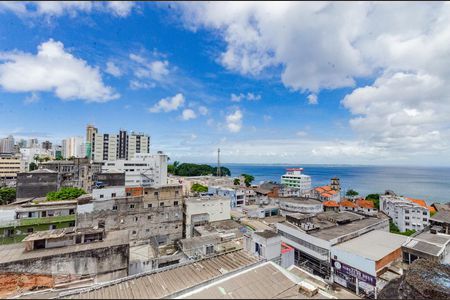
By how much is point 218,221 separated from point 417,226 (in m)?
34.0

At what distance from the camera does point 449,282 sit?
39.5 feet

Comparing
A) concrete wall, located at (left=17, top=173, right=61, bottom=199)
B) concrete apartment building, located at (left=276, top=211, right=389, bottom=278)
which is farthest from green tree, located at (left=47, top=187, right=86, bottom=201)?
concrete apartment building, located at (left=276, top=211, right=389, bottom=278)

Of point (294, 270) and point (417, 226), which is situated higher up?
point (294, 270)

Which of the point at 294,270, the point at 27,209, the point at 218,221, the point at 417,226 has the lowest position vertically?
the point at 417,226

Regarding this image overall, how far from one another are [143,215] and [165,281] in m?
17.5

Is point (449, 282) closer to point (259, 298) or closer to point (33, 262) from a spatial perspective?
point (259, 298)

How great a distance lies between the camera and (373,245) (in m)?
20.4

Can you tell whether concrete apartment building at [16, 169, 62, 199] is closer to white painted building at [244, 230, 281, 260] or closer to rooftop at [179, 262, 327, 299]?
white painted building at [244, 230, 281, 260]

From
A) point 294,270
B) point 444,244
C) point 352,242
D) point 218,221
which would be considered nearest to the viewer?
point 294,270

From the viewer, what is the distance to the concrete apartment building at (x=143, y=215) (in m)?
23.9

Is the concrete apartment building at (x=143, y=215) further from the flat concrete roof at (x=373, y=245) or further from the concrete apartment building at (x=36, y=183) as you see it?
the concrete apartment building at (x=36, y=183)

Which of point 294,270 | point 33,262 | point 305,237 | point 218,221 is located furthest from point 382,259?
point 33,262

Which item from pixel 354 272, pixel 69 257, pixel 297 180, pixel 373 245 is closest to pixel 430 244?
pixel 373 245

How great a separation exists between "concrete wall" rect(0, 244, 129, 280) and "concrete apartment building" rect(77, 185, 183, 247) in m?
7.59
